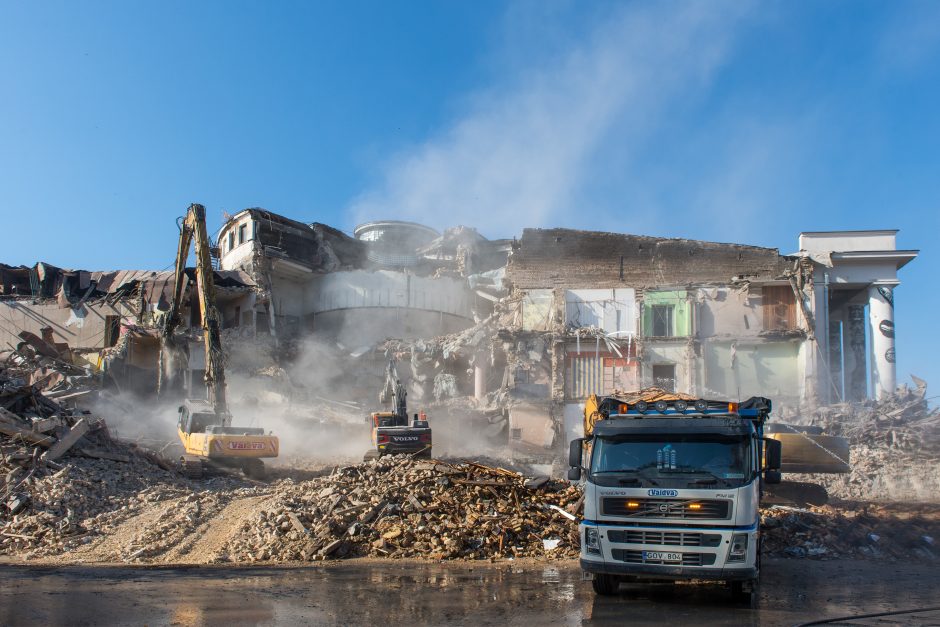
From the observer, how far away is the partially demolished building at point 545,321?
35.1 m

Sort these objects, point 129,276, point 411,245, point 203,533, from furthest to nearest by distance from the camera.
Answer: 1. point 411,245
2. point 129,276
3. point 203,533

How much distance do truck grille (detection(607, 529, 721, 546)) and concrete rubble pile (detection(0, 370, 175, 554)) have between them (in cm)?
1071

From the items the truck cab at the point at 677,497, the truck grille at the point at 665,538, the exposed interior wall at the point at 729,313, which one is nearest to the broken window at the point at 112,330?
the exposed interior wall at the point at 729,313

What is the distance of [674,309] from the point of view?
36.5 meters

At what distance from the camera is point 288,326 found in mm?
45031

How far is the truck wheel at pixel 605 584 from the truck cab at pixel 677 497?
0.02 metres

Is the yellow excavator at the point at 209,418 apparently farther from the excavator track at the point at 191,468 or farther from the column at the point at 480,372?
the column at the point at 480,372

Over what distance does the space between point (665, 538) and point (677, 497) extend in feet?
1.64

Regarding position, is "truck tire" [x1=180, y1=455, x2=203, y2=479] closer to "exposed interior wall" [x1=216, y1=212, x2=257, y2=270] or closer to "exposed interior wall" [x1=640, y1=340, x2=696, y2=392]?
"exposed interior wall" [x1=640, y1=340, x2=696, y2=392]

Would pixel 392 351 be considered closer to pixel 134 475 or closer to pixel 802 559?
pixel 134 475

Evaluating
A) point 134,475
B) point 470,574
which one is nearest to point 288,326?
point 134,475

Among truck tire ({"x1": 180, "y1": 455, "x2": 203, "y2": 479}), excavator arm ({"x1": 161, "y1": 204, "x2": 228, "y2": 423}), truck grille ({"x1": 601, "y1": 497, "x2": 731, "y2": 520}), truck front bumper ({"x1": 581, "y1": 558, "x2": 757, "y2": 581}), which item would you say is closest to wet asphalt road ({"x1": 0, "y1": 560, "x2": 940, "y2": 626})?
truck front bumper ({"x1": 581, "y1": 558, "x2": 757, "y2": 581})

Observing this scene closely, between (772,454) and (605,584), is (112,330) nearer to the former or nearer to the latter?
(605,584)

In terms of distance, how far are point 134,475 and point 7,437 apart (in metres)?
2.96
